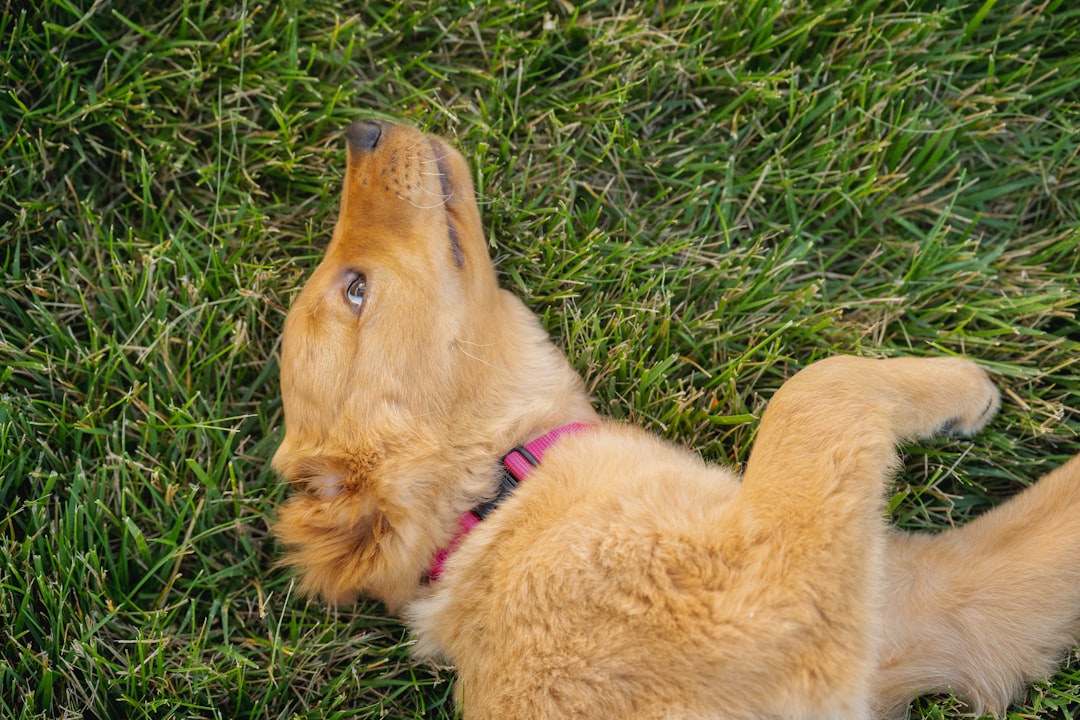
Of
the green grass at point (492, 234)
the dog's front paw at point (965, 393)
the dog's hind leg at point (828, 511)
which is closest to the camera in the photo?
the dog's hind leg at point (828, 511)

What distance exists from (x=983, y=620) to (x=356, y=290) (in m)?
2.48

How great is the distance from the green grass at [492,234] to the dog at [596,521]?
49 centimetres

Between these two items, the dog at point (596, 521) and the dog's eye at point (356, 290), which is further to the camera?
the dog's eye at point (356, 290)

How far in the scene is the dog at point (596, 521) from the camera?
230cm

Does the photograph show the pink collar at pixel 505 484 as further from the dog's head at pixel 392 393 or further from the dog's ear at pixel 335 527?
the dog's ear at pixel 335 527

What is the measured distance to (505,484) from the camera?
2840mm

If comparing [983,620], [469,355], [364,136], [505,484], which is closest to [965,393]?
[983,620]

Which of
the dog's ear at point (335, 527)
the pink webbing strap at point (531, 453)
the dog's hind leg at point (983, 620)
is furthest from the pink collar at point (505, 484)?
the dog's hind leg at point (983, 620)

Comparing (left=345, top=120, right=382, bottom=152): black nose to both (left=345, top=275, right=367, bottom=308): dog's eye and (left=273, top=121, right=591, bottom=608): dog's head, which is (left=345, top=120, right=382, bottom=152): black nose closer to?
(left=273, top=121, right=591, bottom=608): dog's head

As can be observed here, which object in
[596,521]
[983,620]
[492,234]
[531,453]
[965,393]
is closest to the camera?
[596,521]

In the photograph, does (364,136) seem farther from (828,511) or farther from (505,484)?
(828,511)

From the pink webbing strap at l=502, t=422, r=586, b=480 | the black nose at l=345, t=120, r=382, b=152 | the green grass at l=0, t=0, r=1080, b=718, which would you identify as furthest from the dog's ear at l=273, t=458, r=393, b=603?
the black nose at l=345, t=120, r=382, b=152

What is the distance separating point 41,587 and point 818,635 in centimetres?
294

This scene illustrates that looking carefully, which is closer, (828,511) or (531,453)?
(828,511)
